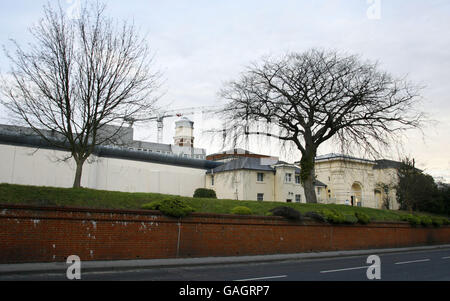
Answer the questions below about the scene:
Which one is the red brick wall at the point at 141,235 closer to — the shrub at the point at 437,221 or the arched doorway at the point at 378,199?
the shrub at the point at 437,221

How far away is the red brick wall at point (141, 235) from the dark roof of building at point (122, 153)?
21.1m

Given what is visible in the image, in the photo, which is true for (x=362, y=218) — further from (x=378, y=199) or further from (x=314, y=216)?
(x=378, y=199)

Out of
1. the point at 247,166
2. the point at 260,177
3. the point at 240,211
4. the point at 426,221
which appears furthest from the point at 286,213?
the point at 260,177

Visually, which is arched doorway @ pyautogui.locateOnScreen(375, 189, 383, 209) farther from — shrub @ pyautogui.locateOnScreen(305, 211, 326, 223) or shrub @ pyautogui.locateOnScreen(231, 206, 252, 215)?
shrub @ pyautogui.locateOnScreen(231, 206, 252, 215)

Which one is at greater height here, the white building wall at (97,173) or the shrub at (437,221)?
the white building wall at (97,173)

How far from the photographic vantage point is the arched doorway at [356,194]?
60297mm

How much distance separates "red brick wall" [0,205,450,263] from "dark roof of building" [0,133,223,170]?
21149 millimetres

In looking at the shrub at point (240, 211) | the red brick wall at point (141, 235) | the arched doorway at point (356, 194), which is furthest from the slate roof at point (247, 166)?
the shrub at point (240, 211)

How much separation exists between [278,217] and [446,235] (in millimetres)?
21397

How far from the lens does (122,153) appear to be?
44.0 meters

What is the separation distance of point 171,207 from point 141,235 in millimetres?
1873
